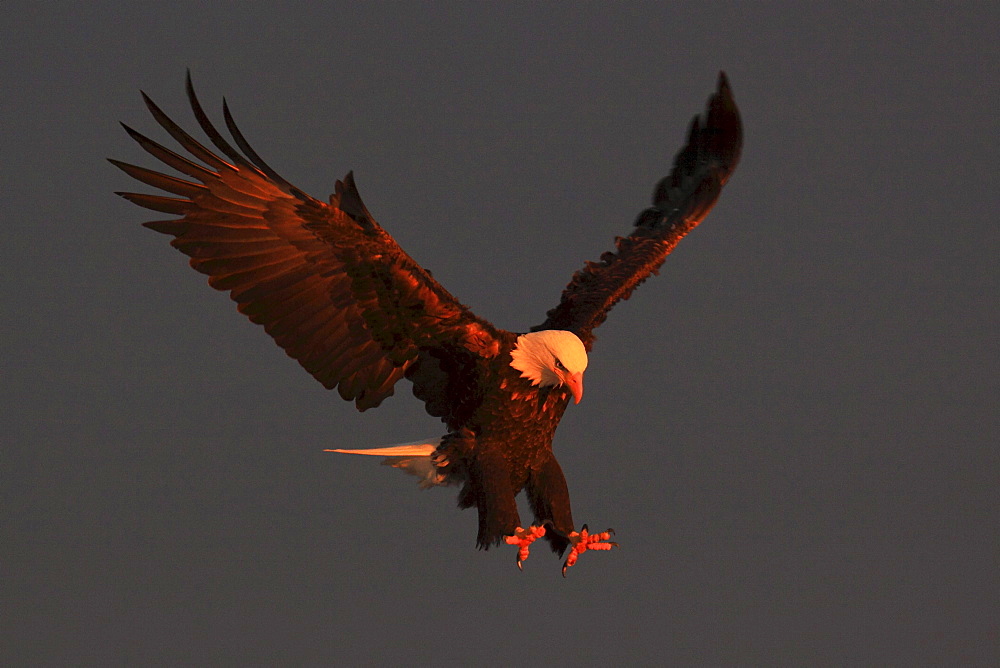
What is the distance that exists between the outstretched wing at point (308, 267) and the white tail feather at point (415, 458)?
34 centimetres

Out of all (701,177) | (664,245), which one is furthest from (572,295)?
(701,177)

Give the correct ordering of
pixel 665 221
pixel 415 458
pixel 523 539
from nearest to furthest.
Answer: pixel 523 539, pixel 415 458, pixel 665 221

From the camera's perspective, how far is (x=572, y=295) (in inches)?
299

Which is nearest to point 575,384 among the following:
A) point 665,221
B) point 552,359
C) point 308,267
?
point 552,359

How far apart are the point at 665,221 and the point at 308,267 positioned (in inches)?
95.8

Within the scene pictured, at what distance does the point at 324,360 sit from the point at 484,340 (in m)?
0.83

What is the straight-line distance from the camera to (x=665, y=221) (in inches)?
317

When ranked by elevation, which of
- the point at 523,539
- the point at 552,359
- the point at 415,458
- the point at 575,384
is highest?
the point at 552,359

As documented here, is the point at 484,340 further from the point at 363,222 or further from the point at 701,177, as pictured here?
the point at 701,177

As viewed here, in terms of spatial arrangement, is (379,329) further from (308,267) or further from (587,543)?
(587,543)

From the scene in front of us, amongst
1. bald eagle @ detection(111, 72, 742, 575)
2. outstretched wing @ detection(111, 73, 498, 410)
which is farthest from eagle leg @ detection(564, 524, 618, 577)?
outstretched wing @ detection(111, 73, 498, 410)

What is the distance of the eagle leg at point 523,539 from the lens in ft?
21.4

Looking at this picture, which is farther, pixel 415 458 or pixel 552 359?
pixel 415 458

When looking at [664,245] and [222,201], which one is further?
[664,245]
